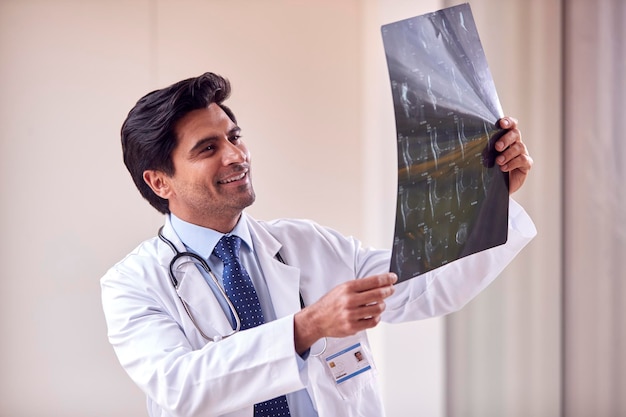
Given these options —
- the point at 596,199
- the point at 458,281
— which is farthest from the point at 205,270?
the point at 596,199

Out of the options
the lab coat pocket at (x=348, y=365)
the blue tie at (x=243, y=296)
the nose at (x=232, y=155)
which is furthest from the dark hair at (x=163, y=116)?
the lab coat pocket at (x=348, y=365)

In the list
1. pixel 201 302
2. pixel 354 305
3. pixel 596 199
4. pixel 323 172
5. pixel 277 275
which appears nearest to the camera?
pixel 354 305

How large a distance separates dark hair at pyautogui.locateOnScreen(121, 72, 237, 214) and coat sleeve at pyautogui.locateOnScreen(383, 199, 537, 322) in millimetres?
683

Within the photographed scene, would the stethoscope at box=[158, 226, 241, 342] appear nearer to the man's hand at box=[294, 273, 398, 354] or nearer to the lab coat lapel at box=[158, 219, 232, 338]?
the lab coat lapel at box=[158, 219, 232, 338]

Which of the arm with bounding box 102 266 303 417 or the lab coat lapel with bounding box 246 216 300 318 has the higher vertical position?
the lab coat lapel with bounding box 246 216 300 318

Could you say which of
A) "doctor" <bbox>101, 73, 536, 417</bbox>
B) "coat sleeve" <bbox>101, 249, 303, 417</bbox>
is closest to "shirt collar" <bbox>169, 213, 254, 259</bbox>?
"doctor" <bbox>101, 73, 536, 417</bbox>

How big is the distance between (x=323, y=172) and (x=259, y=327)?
1.67 metres

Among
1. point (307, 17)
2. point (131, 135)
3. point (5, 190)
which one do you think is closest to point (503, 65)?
point (307, 17)

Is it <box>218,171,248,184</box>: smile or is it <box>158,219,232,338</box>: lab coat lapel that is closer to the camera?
<box>158,219,232,338</box>: lab coat lapel

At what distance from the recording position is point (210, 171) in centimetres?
181

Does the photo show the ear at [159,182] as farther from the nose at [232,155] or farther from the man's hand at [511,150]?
the man's hand at [511,150]

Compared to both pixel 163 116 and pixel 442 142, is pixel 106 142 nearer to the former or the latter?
pixel 163 116

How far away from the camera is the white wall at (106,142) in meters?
2.86

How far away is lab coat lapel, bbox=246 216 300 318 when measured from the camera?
1782mm
